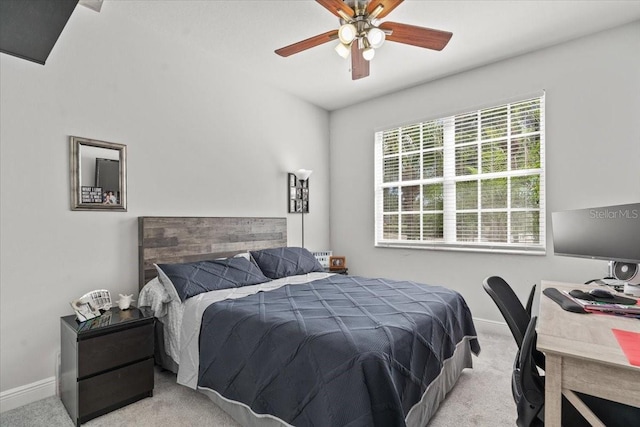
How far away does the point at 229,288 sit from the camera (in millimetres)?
2689

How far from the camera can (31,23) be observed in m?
0.53

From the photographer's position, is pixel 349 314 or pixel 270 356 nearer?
pixel 270 356

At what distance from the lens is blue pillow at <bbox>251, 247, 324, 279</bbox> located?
10.7ft

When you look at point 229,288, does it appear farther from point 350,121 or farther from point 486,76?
point 486,76

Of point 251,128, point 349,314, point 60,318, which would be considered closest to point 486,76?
point 251,128

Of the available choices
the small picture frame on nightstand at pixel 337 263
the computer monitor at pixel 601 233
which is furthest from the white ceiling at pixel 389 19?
the small picture frame on nightstand at pixel 337 263

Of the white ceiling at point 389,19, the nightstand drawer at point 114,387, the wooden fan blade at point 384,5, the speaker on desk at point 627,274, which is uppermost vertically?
the white ceiling at point 389,19

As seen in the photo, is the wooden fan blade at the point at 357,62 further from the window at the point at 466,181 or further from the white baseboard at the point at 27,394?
the white baseboard at the point at 27,394

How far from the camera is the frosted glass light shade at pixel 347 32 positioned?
81.3 inches

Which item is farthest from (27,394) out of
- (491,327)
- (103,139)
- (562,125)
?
(562,125)

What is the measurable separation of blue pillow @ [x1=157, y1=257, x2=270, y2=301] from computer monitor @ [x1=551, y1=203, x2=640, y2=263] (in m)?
2.53

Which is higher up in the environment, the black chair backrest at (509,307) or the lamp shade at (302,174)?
the lamp shade at (302,174)

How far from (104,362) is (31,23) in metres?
2.14

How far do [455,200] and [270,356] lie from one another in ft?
9.64
